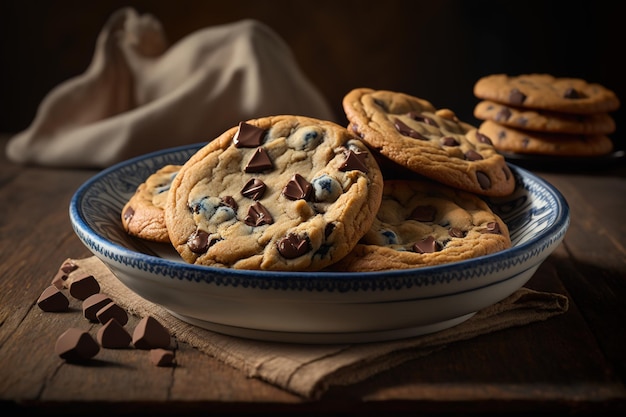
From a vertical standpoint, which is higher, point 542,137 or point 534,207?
point 534,207

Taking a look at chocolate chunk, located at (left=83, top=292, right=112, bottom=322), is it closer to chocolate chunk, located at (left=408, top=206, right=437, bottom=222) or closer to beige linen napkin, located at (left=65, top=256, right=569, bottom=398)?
beige linen napkin, located at (left=65, top=256, right=569, bottom=398)

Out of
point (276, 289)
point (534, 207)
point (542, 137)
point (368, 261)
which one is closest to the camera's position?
point (276, 289)

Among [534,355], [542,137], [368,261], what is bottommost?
[542,137]

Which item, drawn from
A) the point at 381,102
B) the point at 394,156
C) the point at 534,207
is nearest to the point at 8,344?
the point at 394,156

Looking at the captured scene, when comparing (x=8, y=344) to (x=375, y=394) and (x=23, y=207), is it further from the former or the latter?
(x=23, y=207)

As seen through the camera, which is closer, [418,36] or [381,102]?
[381,102]

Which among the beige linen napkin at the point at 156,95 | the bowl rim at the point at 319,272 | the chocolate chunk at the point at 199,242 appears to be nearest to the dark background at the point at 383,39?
the beige linen napkin at the point at 156,95

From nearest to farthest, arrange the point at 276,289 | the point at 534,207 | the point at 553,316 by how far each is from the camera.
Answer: the point at 276,289, the point at 553,316, the point at 534,207
